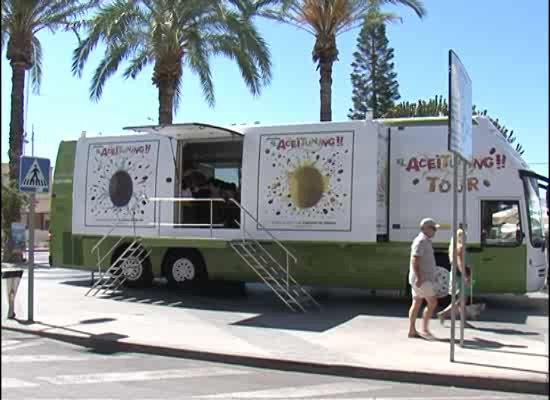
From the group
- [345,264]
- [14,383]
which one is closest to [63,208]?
[345,264]

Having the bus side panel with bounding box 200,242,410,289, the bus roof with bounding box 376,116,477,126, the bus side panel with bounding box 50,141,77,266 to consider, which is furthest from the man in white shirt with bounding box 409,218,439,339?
the bus side panel with bounding box 50,141,77,266

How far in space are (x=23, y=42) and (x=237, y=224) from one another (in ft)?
42.9

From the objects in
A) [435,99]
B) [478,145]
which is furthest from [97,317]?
[435,99]

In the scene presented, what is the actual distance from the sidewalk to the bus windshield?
140 cm

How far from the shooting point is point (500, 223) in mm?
12500

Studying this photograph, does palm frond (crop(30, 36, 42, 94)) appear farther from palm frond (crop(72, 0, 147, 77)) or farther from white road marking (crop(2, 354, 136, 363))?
white road marking (crop(2, 354, 136, 363))

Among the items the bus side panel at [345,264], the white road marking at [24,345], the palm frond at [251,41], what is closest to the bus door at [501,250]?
the bus side panel at [345,264]

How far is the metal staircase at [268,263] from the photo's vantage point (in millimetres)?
12984

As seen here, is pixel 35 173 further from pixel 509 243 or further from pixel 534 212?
pixel 534 212

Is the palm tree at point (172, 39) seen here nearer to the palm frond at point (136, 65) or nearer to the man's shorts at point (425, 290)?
the palm frond at point (136, 65)

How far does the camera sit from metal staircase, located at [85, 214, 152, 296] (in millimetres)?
15008

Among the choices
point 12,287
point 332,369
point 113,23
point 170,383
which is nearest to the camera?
point 170,383

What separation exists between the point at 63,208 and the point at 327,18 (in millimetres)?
10176

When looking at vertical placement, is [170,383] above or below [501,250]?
below
